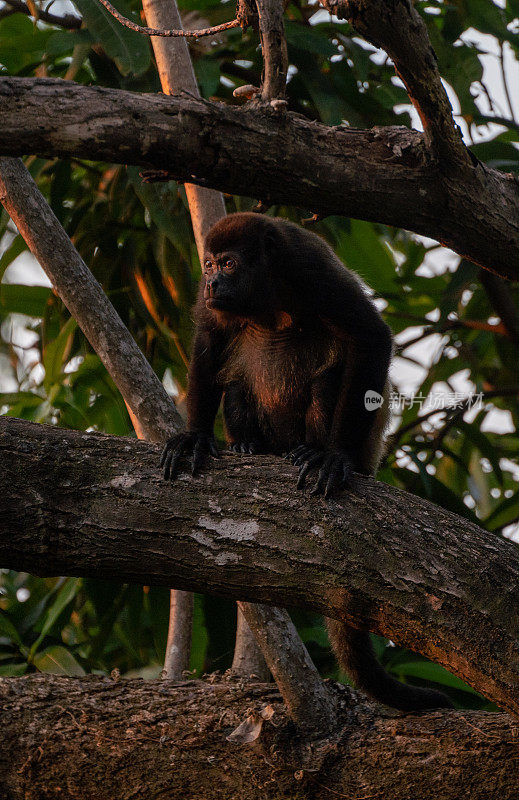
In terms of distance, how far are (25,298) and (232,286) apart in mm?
2199

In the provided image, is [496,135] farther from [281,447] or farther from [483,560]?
[483,560]

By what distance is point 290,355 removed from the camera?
138 inches

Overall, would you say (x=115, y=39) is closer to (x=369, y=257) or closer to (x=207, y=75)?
(x=207, y=75)

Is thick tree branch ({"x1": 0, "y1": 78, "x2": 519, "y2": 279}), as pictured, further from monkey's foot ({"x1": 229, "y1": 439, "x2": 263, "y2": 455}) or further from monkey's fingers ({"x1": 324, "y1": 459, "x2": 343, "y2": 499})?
monkey's foot ({"x1": 229, "y1": 439, "x2": 263, "y2": 455})

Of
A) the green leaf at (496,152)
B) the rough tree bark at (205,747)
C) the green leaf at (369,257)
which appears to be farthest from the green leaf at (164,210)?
the rough tree bark at (205,747)

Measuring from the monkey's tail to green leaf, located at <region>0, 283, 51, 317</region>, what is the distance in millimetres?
2926

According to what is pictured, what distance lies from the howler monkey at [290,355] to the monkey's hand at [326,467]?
5 centimetres

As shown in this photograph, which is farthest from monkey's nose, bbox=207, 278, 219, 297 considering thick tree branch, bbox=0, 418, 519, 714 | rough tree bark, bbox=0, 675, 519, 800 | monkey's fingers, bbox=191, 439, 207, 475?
rough tree bark, bbox=0, 675, 519, 800

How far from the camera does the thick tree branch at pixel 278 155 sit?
190 cm

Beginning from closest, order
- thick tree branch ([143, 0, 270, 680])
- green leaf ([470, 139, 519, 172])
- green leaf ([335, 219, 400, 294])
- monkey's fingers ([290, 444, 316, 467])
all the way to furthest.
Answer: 1. monkey's fingers ([290, 444, 316, 467])
2. thick tree branch ([143, 0, 270, 680])
3. green leaf ([470, 139, 519, 172])
4. green leaf ([335, 219, 400, 294])

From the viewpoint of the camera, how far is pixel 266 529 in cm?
225

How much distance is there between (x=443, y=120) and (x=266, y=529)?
4.13 ft

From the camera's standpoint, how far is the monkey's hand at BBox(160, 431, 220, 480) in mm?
2412

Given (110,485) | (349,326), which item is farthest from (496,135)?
(110,485)
